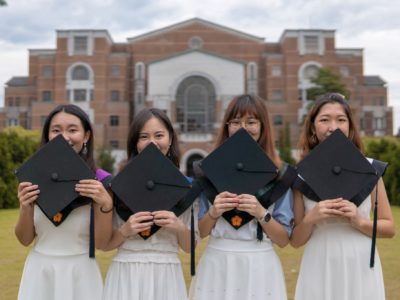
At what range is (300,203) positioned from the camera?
9.99 feet

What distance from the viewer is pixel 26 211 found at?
288cm

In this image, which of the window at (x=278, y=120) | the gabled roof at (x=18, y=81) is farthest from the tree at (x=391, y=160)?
the gabled roof at (x=18, y=81)

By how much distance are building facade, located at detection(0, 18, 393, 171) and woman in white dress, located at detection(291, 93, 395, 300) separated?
112ft

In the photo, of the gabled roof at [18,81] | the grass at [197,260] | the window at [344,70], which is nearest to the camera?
the grass at [197,260]

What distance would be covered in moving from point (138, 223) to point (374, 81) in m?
47.5

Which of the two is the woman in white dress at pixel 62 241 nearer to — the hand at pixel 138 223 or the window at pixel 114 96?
the hand at pixel 138 223

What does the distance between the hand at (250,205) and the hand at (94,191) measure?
82cm

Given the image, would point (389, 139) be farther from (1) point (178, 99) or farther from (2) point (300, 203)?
(1) point (178, 99)

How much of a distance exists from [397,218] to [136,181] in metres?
12.8

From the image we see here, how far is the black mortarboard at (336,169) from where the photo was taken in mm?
2828

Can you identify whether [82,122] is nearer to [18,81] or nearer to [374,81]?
[18,81]

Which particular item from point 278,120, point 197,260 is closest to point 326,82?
point 278,120

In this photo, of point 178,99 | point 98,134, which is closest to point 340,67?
point 178,99

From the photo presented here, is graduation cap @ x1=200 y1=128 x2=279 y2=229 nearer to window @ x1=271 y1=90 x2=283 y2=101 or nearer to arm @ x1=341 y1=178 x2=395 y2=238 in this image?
arm @ x1=341 y1=178 x2=395 y2=238
